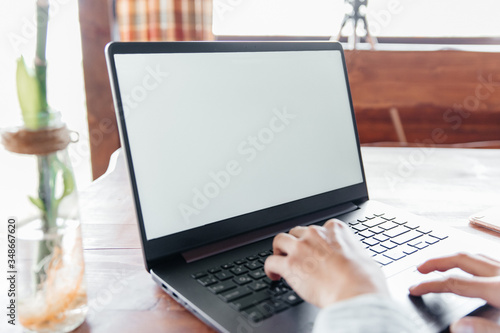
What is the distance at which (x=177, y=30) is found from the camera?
2059mm

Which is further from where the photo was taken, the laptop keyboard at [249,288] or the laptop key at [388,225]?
the laptop key at [388,225]

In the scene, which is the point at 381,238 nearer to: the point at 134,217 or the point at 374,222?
the point at 374,222

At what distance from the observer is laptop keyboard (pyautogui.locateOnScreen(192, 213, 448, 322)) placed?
45cm

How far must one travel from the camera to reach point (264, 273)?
510 mm

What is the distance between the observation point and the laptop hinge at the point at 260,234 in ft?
1.83

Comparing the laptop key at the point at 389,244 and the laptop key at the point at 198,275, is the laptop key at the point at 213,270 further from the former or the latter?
the laptop key at the point at 389,244

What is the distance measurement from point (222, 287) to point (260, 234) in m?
0.16

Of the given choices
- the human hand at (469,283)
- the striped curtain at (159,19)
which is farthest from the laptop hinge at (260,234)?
the striped curtain at (159,19)

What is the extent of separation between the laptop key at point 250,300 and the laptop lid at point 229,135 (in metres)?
0.13

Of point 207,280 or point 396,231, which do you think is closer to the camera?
point 207,280

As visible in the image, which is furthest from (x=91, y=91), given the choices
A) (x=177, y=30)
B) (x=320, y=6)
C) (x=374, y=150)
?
(x=374, y=150)

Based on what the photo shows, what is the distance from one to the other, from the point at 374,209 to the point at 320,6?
1.81 metres

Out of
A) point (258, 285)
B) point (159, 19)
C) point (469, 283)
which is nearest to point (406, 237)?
point (469, 283)

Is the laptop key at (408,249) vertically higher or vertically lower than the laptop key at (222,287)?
lower
